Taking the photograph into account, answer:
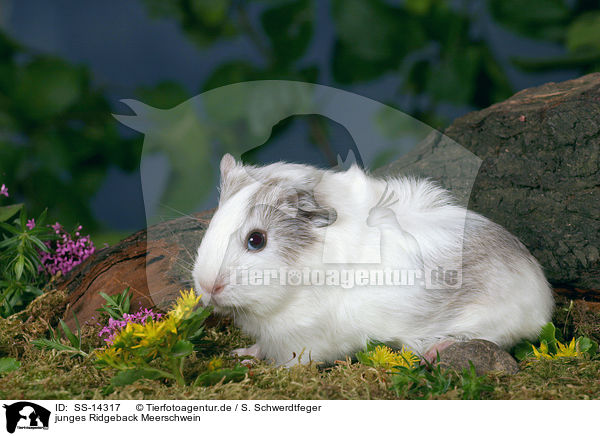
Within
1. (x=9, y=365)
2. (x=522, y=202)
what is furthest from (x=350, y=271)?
(x=9, y=365)

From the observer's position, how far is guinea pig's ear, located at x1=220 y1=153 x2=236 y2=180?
7.88 ft

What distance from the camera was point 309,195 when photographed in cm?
223

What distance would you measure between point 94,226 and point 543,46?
9.27 feet

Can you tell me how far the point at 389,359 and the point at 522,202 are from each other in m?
1.22

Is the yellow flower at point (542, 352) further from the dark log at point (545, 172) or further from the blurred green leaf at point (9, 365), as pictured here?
the blurred green leaf at point (9, 365)

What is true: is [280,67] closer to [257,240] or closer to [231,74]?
[231,74]

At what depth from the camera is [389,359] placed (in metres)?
2.10

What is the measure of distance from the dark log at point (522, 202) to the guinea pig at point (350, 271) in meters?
0.42

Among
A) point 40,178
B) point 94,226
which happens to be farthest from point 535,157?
point 40,178

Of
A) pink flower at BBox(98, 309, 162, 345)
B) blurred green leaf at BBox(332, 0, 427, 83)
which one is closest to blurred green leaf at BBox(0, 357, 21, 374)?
pink flower at BBox(98, 309, 162, 345)

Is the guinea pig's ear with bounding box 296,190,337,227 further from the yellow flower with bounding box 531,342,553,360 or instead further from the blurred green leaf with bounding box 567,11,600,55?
the blurred green leaf with bounding box 567,11,600,55

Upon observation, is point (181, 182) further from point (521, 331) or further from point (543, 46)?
point (543, 46)

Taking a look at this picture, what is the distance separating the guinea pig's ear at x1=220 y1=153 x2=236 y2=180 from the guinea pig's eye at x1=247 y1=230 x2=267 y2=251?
364mm
